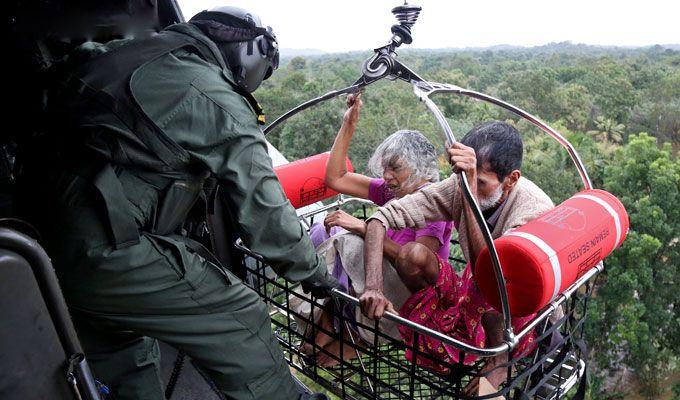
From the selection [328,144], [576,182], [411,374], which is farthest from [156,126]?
[328,144]

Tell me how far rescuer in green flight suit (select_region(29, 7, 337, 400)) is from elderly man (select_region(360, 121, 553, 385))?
1.28ft

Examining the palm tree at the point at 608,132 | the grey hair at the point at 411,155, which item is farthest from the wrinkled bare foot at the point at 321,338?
the palm tree at the point at 608,132

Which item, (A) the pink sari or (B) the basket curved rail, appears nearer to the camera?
(B) the basket curved rail

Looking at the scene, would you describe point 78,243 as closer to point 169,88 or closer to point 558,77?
point 169,88

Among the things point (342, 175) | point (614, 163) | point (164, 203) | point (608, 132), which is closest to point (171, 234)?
point (164, 203)

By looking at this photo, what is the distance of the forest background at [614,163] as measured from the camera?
1683cm

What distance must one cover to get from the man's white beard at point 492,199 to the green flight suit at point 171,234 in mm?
825

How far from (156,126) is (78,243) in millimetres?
411

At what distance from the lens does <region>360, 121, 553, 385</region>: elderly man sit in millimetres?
1823

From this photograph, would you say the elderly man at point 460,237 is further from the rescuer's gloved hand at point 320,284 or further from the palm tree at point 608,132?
the palm tree at point 608,132

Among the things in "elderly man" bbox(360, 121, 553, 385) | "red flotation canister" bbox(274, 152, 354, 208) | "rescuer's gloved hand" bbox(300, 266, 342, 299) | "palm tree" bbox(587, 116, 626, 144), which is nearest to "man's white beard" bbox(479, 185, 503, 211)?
"elderly man" bbox(360, 121, 553, 385)

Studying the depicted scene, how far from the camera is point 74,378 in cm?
114

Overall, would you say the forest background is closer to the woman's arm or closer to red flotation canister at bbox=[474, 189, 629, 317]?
red flotation canister at bbox=[474, 189, 629, 317]

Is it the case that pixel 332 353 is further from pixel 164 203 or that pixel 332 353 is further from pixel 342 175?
pixel 342 175
